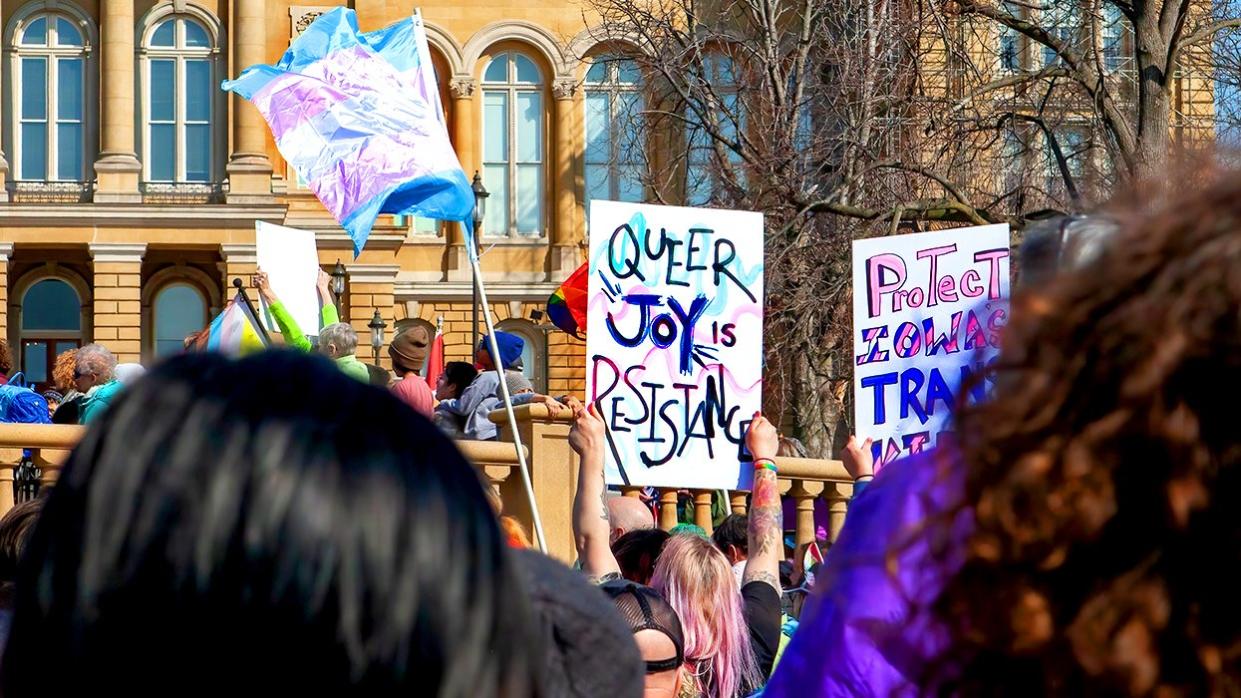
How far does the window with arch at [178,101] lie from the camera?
38.4 metres

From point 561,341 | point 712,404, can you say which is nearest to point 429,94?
point 712,404

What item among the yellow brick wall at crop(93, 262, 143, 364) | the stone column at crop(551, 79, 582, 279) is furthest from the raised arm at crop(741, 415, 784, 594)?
the stone column at crop(551, 79, 582, 279)

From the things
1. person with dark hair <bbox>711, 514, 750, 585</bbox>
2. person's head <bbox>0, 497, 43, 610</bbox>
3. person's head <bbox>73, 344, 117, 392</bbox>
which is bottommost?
person with dark hair <bbox>711, 514, 750, 585</bbox>

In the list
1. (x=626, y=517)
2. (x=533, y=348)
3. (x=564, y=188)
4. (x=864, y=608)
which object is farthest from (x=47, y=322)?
(x=864, y=608)

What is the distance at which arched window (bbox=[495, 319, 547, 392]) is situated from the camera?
39094mm

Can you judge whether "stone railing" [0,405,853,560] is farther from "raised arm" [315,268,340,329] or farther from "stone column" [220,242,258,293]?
"stone column" [220,242,258,293]

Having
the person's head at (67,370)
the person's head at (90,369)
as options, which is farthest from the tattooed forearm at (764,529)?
the person's head at (67,370)

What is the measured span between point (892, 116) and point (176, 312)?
25.1 metres

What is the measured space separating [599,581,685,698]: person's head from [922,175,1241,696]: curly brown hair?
245 cm

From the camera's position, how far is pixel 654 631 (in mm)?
3822

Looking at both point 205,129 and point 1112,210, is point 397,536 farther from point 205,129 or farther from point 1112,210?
point 205,129

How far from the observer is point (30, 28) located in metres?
38.3

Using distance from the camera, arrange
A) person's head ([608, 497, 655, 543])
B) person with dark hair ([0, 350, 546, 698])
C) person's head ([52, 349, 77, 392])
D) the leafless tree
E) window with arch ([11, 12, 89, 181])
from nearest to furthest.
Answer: person with dark hair ([0, 350, 546, 698]) → person's head ([608, 497, 655, 543]) → person's head ([52, 349, 77, 392]) → the leafless tree → window with arch ([11, 12, 89, 181])

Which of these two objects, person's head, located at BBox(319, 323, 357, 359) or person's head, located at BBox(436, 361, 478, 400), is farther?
person's head, located at BBox(436, 361, 478, 400)
